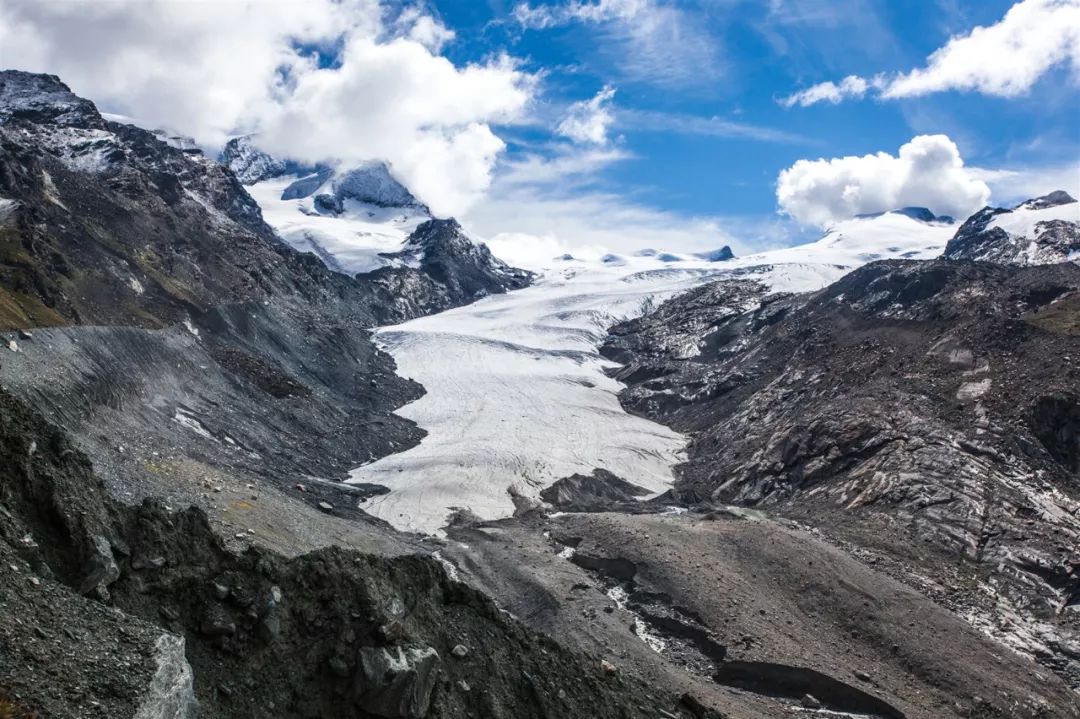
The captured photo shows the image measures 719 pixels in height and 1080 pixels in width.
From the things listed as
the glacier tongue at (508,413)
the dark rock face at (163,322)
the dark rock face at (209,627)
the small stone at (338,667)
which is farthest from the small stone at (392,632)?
the glacier tongue at (508,413)

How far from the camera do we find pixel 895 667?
95.9ft

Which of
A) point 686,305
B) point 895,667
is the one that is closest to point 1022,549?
point 895,667

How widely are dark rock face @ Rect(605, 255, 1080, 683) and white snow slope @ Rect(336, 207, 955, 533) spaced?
768 centimetres

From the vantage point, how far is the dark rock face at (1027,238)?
4326 inches

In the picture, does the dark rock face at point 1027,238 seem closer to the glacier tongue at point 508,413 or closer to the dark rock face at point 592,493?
the glacier tongue at point 508,413

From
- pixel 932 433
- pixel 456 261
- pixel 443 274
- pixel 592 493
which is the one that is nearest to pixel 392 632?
pixel 932 433

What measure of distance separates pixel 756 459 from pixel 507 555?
26.2 metres

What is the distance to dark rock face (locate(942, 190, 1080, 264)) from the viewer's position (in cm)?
10988

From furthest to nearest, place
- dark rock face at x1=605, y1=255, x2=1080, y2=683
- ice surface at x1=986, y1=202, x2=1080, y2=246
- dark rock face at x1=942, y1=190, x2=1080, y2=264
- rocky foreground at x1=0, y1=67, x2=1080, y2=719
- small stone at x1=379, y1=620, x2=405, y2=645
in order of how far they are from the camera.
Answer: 1. ice surface at x1=986, y1=202, x2=1080, y2=246
2. dark rock face at x1=942, y1=190, x2=1080, y2=264
3. dark rock face at x1=605, y1=255, x2=1080, y2=683
4. small stone at x1=379, y1=620, x2=405, y2=645
5. rocky foreground at x1=0, y1=67, x2=1080, y2=719

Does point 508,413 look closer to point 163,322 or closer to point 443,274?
point 163,322

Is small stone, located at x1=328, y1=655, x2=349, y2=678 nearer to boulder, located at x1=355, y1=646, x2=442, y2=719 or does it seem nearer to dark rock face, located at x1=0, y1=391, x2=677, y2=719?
dark rock face, located at x1=0, y1=391, x2=677, y2=719

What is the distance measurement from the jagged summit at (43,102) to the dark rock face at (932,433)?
98.2m

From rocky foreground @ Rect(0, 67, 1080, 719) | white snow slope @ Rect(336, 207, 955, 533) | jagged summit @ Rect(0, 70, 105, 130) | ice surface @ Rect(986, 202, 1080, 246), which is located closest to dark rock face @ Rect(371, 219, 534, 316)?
white snow slope @ Rect(336, 207, 955, 533)

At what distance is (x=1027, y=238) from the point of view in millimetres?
120688
